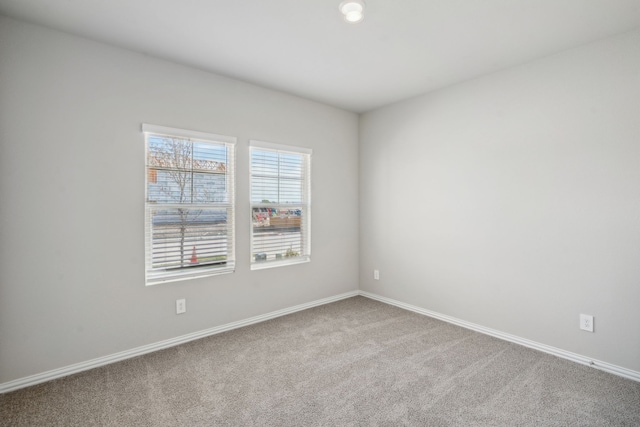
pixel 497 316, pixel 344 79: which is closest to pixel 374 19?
pixel 344 79

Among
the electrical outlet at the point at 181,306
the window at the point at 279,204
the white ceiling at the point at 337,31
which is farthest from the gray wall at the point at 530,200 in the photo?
the electrical outlet at the point at 181,306

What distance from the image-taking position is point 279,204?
12.1 feet

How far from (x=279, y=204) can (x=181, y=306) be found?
147cm

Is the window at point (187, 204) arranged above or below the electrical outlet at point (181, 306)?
above

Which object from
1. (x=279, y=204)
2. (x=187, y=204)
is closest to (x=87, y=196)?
(x=187, y=204)

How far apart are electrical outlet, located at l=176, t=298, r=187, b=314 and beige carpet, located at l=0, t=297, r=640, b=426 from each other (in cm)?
32

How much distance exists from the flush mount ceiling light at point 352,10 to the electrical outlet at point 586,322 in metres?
2.93

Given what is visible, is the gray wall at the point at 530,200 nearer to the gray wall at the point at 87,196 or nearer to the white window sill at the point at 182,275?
the gray wall at the point at 87,196

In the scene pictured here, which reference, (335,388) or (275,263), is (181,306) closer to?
(275,263)

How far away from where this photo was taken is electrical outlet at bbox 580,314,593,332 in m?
2.55

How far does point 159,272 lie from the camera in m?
2.85

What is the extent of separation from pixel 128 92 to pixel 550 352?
4251mm

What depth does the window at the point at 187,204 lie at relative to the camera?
2824mm

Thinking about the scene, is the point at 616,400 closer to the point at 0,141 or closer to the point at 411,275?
the point at 411,275
